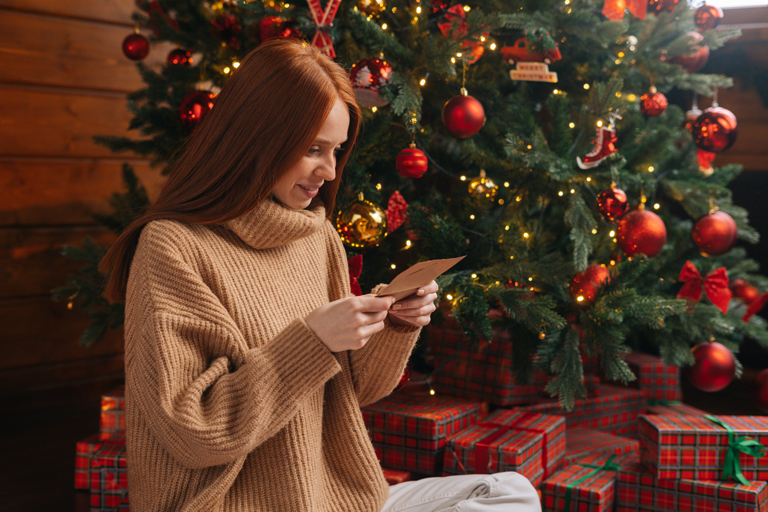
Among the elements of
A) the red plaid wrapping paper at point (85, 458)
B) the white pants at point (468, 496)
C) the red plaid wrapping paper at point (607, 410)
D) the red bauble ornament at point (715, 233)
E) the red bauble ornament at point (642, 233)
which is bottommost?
the red plaid wrapping paper at point (607, 410)

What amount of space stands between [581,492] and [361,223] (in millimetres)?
787

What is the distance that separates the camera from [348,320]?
85cm

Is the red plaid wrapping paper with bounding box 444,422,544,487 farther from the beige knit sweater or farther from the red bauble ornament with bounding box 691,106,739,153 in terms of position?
the red bauble ornament with bounding box 691,106,739,153

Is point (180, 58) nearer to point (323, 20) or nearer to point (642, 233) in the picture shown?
point (323, 20)

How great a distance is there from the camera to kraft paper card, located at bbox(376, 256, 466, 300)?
86 cm

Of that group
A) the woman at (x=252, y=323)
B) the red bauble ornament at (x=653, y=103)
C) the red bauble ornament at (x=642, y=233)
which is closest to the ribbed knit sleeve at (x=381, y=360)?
the woman at (x=252, y=323)

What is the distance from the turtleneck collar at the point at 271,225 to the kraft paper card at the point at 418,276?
7.7 inches

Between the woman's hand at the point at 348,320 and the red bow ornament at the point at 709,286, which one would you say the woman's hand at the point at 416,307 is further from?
the red bow ornament at the point at 709,286

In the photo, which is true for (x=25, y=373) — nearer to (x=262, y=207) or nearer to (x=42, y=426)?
(x=42, y=426)

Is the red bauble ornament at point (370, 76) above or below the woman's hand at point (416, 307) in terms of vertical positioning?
above

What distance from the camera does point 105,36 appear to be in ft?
7.59

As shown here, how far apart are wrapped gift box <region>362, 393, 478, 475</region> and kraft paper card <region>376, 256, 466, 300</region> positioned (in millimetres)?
726

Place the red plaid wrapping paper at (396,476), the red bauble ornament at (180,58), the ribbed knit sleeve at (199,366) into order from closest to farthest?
the ribbed knit sleeve at (199,366) → the red plaid wrapping paper at (396,476) → the red bauble ornament at (180,58)

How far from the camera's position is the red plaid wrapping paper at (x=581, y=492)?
1.41m
